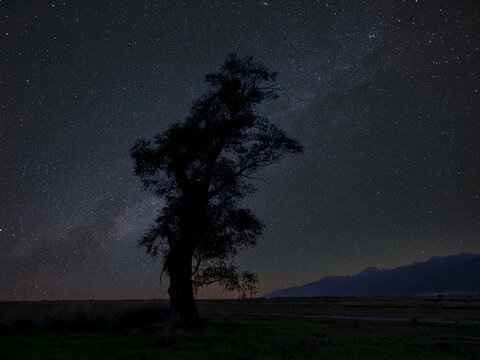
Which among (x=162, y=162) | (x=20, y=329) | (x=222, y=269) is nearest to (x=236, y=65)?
(x=162, y=162)

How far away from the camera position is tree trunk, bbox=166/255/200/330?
2573 cm

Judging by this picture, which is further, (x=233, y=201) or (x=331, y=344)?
(x=233, y=201)

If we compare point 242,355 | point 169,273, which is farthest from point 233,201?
point 242,355

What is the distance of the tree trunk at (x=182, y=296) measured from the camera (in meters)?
25.7

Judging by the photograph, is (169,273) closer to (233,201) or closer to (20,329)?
(233,201)

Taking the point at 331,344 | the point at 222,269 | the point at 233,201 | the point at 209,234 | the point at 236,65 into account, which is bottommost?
the point at 331,344

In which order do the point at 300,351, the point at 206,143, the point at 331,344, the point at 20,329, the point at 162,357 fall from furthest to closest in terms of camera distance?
the point at 20,329 → the point at 206,143 → the point at 331,344 → the point at 300,351 → the point at 162,357

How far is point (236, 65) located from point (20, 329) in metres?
26.0

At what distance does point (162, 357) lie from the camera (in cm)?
1444

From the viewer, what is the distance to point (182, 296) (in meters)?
26.2

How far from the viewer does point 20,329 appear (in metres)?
30.0

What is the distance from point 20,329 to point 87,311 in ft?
15.8

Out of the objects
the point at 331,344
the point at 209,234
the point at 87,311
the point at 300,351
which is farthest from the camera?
the point at 87,311

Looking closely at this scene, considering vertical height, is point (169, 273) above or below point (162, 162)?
below
